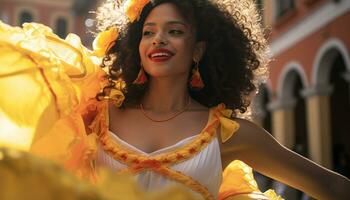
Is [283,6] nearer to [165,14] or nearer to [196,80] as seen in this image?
[196,80]

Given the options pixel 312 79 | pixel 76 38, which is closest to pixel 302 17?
pixel 312 79

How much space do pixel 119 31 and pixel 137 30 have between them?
11cm

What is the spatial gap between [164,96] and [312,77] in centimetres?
932

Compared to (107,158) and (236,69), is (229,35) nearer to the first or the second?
(236,69)

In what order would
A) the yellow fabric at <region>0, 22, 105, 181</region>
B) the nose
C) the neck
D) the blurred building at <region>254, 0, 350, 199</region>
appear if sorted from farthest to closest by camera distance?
the blurred building at <region>254, 0, 350, 199</region>, the neck, the nose, the yellow fabric at <region>0, 22, 105, 181</region>

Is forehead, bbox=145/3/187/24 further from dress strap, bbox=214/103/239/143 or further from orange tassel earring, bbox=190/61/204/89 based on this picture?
dress strap, bbox=214/103/239/143

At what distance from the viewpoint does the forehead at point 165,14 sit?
7.03 ft

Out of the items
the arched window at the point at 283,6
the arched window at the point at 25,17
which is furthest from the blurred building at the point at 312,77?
the arched window at the point at 25,17

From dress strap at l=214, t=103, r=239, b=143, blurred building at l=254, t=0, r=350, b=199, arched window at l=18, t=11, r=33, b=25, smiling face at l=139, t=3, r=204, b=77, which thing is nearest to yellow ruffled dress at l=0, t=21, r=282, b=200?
smiling face at l=139, t=3, r=204, b=77

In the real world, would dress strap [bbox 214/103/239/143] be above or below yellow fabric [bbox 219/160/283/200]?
above

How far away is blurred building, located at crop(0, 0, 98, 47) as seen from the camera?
90.9 feet

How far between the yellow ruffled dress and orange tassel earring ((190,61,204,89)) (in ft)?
1.79

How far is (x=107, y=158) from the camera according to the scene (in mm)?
1964

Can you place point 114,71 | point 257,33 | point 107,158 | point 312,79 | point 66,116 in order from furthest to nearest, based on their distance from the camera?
point 312,79, point 257,33, point 114,71, point 107,158, point 66,116
